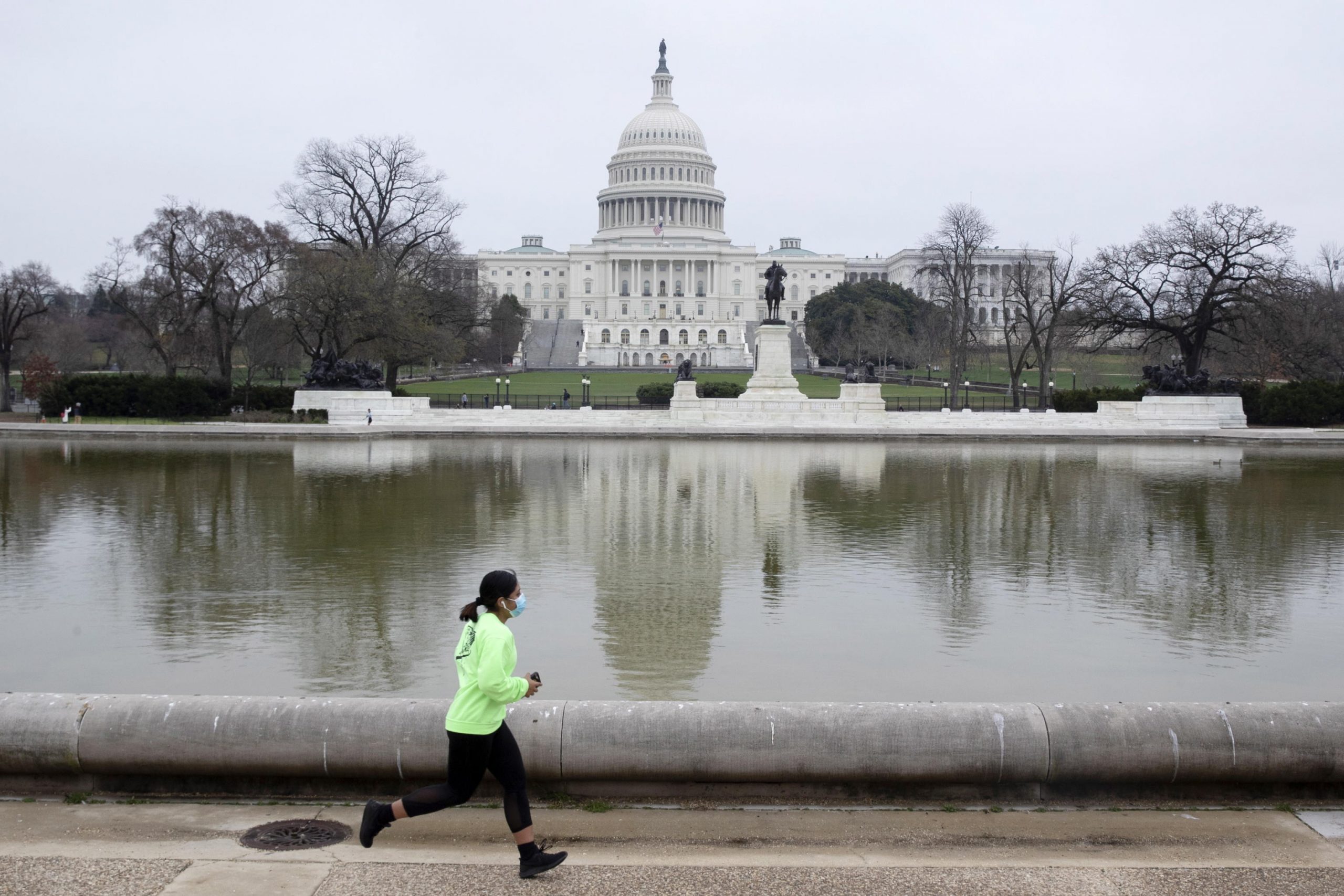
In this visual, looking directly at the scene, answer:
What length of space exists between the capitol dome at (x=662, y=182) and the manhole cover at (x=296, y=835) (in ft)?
474

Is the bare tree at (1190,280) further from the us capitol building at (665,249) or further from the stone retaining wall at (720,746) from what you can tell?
the us capitol building at (665,249)

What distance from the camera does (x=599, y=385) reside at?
7725cm

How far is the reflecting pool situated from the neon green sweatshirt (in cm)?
306

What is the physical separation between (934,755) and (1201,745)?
1.42 metres

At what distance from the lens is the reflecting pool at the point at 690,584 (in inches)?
369

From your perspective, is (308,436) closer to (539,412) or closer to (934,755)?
(539,412)

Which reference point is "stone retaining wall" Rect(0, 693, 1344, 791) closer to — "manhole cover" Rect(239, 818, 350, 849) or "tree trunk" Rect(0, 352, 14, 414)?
"manhole cover" Rect(239, 818, 350, 849)

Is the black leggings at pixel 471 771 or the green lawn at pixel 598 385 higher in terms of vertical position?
the green lawn at pixel 598 385

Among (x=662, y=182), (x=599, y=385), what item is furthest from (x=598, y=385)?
(x=662, y=182)

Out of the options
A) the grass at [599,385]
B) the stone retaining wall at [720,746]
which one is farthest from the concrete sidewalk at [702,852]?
the grass at [599,385]

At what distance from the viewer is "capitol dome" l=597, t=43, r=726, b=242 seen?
493 ft

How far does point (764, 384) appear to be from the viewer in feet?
162

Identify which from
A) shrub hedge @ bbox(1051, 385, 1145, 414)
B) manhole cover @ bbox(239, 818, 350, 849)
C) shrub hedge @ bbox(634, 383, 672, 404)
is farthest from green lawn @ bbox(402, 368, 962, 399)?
manhole cover @ bbox(239, 818, 350, 849)

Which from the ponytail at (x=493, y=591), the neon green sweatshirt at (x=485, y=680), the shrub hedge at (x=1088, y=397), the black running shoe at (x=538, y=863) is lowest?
the black running shoe at (x=538, y=863)
